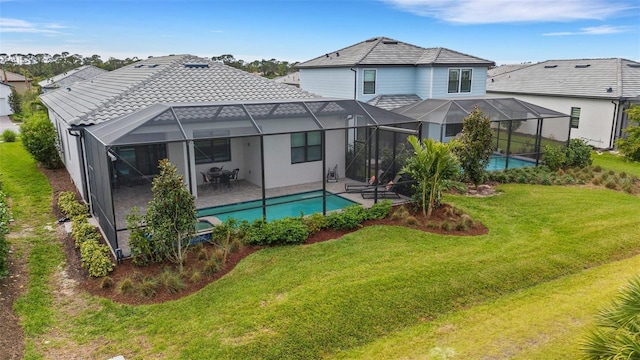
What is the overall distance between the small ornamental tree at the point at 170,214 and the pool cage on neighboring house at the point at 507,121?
11225 mm

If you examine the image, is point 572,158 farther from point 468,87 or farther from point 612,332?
point 612,332

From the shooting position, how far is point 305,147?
50.6 feet

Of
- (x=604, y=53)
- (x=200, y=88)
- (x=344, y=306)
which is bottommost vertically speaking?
(x=344, y=306)

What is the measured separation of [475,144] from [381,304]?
7.86 metres

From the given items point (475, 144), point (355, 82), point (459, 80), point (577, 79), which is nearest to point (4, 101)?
point (355, 82)

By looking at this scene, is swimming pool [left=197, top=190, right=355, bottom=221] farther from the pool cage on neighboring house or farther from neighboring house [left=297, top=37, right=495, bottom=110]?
neighboring house [left=297, top=37, right=495, bottom=110]

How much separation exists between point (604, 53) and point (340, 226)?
34.7m

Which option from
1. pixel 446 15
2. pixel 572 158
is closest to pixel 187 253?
pixel 572 158

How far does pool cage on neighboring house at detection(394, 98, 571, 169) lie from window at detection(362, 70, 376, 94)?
1.84 meters

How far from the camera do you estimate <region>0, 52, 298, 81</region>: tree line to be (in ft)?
218

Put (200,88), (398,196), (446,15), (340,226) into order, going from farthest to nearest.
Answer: (446,15) < (200,88) < (398,196) < (340,226)

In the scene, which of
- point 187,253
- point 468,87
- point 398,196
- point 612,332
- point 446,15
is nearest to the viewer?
point 612,332

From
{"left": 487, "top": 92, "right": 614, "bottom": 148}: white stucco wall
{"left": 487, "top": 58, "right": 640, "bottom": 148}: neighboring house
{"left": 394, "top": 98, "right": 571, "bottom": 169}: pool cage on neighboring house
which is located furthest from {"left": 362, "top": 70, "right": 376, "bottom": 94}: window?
{"left": 487, "top": 58, "right": 640, "bottom": 148}: neighboring house

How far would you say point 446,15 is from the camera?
27594 millimetres
